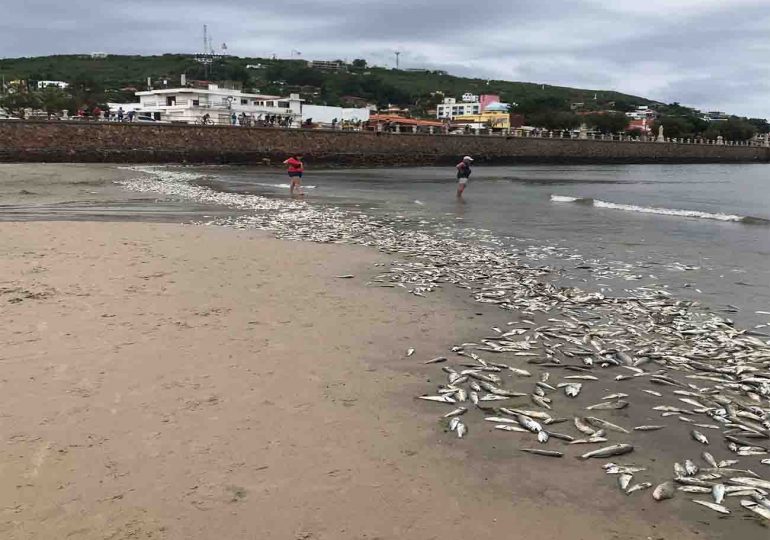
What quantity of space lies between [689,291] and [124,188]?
28198mm

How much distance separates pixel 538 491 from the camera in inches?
179

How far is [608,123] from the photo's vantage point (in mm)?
155000

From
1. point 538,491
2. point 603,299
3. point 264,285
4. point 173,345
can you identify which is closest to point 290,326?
point 173,345

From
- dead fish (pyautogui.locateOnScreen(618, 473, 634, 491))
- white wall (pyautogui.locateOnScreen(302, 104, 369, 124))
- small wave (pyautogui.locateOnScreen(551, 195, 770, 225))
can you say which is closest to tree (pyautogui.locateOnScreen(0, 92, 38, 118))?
white wall (pyautogui.locateOnScreen(302, 104, 369, 124))

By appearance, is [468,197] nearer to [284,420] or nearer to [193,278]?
[193,278]

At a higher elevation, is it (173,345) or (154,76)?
(154,76)

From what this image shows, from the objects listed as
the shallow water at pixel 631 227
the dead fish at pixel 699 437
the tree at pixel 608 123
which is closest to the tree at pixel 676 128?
the tree at pixel 608 123

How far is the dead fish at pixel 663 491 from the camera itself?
4.46m

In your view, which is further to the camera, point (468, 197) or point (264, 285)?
point (468, 197)

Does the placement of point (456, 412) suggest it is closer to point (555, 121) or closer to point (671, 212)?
point (671, 212)

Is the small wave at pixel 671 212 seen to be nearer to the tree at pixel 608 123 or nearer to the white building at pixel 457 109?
the tree at pixel 608 123

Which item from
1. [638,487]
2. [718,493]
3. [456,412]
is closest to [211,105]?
[456,412]

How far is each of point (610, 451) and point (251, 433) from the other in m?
2.86

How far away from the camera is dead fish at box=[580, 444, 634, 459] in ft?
16.5
